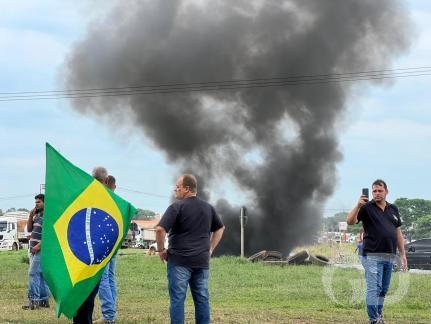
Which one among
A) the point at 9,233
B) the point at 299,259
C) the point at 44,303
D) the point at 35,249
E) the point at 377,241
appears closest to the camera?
the point at 377,241

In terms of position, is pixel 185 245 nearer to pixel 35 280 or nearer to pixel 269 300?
pixel 35 280

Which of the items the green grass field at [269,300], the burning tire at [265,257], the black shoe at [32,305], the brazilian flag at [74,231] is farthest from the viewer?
the burning tire at [265,257]

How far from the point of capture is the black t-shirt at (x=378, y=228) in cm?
891

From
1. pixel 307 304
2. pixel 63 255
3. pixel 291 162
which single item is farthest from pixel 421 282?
pixel 291 162

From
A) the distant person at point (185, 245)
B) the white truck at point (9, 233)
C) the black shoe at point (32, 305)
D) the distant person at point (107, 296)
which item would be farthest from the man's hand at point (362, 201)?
the white truck at point (9, 233)

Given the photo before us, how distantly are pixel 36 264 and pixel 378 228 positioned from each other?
15.5 ft

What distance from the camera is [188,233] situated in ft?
24.8

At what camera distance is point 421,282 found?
1636cm

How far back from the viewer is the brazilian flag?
7.38 meters

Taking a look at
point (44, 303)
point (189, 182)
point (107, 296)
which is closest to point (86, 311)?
point (107, 296)

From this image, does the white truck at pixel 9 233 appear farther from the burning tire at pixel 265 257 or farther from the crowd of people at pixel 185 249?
the crowd of people at pixel 185 249

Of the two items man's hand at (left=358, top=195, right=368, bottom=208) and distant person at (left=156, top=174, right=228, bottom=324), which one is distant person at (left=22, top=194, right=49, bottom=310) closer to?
distant person at (left=156, top=174, right=228, bottom=324)

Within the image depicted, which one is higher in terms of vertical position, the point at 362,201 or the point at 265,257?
the point at 362,201

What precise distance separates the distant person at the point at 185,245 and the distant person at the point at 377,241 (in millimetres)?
2078
